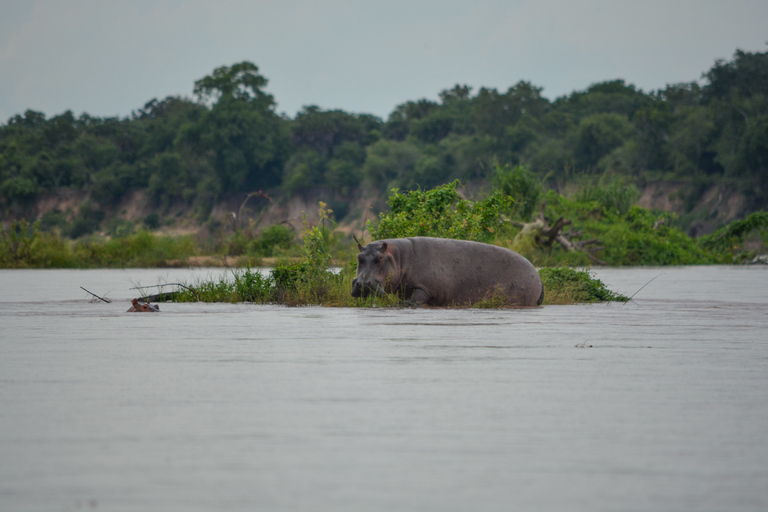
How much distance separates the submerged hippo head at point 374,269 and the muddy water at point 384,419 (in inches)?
92.8

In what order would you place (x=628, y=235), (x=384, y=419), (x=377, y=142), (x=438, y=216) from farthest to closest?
(x=377, y=142) < (x=628, y=235) < (x=438, y=216) < (x=384, y=419)

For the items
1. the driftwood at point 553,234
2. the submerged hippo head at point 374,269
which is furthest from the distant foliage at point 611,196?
the submerged hippo head at point 374,269

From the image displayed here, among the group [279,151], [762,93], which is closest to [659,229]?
[762,93]

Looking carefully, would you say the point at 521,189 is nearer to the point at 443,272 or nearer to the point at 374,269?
the point at 443,272

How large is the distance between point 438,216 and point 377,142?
52.9 m

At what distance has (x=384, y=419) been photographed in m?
3.97

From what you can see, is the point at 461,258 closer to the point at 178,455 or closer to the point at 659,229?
the point at 178,455

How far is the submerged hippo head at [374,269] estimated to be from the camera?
405 inches

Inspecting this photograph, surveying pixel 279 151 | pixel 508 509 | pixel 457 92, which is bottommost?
pixel 508 509

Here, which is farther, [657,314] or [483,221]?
[483,221]

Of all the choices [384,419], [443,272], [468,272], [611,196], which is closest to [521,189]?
[611,196]

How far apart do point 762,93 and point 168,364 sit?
50.7m

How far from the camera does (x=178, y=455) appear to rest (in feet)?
11.0

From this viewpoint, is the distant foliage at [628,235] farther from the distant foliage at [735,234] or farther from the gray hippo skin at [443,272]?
the gray hippo skin at [443,272]
